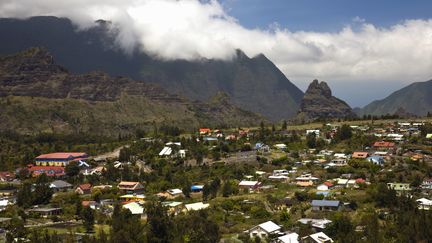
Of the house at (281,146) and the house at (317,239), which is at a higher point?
the house at (281,146)

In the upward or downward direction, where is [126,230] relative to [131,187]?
upward

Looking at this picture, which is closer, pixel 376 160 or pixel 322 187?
pixel 322 187

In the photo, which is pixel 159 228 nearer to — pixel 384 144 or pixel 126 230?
pixel 126 230

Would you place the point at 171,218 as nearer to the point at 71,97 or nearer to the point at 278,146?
the point at 278,146

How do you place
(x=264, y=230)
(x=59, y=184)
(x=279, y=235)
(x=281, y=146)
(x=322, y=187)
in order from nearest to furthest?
(x=279, y=235) < (x=264, y=230) < (x=322, y=187) < (x=59, y=184) < (x=281, y=146)

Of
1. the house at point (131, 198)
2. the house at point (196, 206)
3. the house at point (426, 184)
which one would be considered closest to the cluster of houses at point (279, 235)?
the house at point (196, 206)

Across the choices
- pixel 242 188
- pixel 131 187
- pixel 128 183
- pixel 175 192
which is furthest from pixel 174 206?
pixel 128 183

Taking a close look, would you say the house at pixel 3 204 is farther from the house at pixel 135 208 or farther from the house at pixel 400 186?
the house at pixel 400 186
